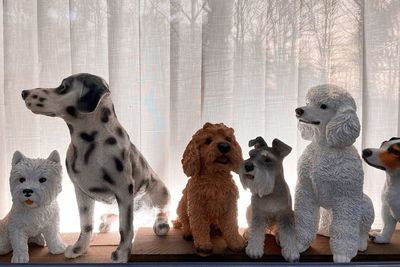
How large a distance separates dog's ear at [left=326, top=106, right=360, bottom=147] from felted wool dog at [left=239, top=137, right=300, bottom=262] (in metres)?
0.10

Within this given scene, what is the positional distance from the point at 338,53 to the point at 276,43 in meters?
0.18

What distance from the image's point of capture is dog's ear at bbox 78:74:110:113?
97cm

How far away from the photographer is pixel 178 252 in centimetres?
107

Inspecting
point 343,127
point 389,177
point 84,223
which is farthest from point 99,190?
point 389,177

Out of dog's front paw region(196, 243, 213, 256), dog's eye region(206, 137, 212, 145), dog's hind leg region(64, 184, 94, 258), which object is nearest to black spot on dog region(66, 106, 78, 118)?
dog's hind leg region(64, 184, 94, 258)

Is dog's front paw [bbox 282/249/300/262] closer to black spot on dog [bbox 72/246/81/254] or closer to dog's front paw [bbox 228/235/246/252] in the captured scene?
dog's front paw [bbox 228/235/246/252]

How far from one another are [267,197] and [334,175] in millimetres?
163

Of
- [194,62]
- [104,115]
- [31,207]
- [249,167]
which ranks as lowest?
[31,207]

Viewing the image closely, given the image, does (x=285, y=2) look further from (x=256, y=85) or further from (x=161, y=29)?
(x=161, y=29)

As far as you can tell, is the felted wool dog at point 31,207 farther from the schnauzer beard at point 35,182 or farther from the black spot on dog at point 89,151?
the black spot on dog at point 89,151

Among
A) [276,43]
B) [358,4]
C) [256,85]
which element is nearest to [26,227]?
[256,85]

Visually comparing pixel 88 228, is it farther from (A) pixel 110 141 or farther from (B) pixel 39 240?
(A) pixel 110 141

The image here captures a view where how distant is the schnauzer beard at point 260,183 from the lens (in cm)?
101

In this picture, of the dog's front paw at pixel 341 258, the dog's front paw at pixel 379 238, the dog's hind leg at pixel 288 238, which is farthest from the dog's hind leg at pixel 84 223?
the dog's front paw at pixel 379 238
